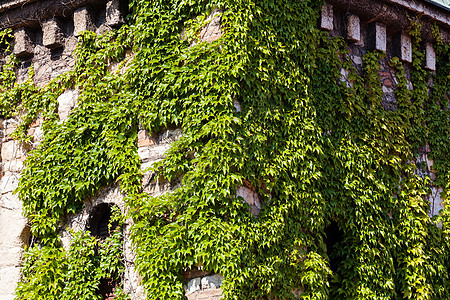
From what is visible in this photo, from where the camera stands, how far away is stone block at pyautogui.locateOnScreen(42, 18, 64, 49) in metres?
8.41

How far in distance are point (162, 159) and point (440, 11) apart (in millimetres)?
4342

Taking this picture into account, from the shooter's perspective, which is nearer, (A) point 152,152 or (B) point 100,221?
(A) point 152,152

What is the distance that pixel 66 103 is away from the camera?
8289mm

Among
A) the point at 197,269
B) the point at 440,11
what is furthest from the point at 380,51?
the point at 197,269

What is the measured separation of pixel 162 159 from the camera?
710 centimetres

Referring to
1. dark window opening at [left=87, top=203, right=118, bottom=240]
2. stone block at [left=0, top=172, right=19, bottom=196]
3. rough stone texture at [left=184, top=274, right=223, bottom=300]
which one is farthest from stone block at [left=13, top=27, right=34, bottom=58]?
rough stone texture at [left=184, top=274, right=223, bottom=300]

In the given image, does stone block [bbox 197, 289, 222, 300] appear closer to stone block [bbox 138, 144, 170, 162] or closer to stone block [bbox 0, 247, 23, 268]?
stone block [bbox 138, 144, 170, 162]

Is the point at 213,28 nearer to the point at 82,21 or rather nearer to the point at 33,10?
the point at 82,21

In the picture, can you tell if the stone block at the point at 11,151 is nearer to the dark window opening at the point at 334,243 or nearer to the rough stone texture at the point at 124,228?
the rough stone texture at the point at 124,228

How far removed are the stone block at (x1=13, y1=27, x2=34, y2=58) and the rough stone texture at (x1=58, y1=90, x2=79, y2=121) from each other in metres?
0.87

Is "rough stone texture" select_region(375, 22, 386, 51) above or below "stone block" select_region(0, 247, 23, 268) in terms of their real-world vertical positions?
above

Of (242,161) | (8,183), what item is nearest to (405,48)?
(242,161)

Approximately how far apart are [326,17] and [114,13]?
8.17 ft

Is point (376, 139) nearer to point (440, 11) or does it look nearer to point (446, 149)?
point (446, 149)
